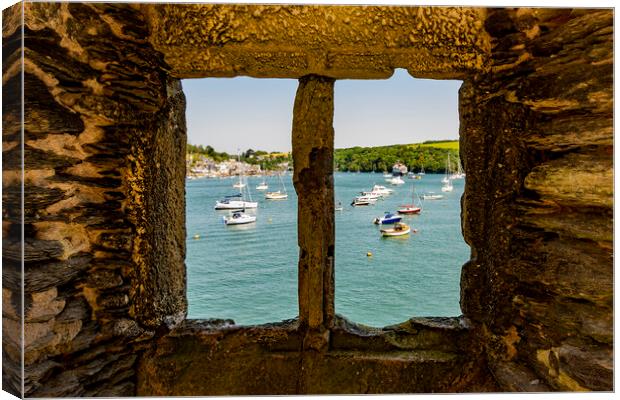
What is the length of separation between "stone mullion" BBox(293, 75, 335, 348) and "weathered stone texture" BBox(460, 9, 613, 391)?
79 centimetres

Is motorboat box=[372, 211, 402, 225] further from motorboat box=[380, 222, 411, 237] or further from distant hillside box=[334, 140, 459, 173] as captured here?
distant hillside box=[334, 140, 459, 173]

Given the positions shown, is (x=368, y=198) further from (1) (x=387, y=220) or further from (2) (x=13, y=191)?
(2) (x=13, y=191)

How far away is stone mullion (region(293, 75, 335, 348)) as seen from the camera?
2260 mm

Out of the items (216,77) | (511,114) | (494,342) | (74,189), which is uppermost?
(216,77)

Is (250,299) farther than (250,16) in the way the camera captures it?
Yes

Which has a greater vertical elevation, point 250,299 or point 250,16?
point 250,16

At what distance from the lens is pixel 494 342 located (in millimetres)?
2328

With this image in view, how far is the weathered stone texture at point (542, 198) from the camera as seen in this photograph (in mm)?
1925

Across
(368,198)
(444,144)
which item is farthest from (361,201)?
(444,144)

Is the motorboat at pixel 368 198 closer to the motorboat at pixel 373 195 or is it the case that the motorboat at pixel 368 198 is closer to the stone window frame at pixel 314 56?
the motorboat at pixel 373 195

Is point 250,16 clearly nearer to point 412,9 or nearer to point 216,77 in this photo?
point 216,77

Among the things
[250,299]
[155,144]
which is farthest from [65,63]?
[250,299]

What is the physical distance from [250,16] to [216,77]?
0.37 metres

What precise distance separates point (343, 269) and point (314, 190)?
491 inches
